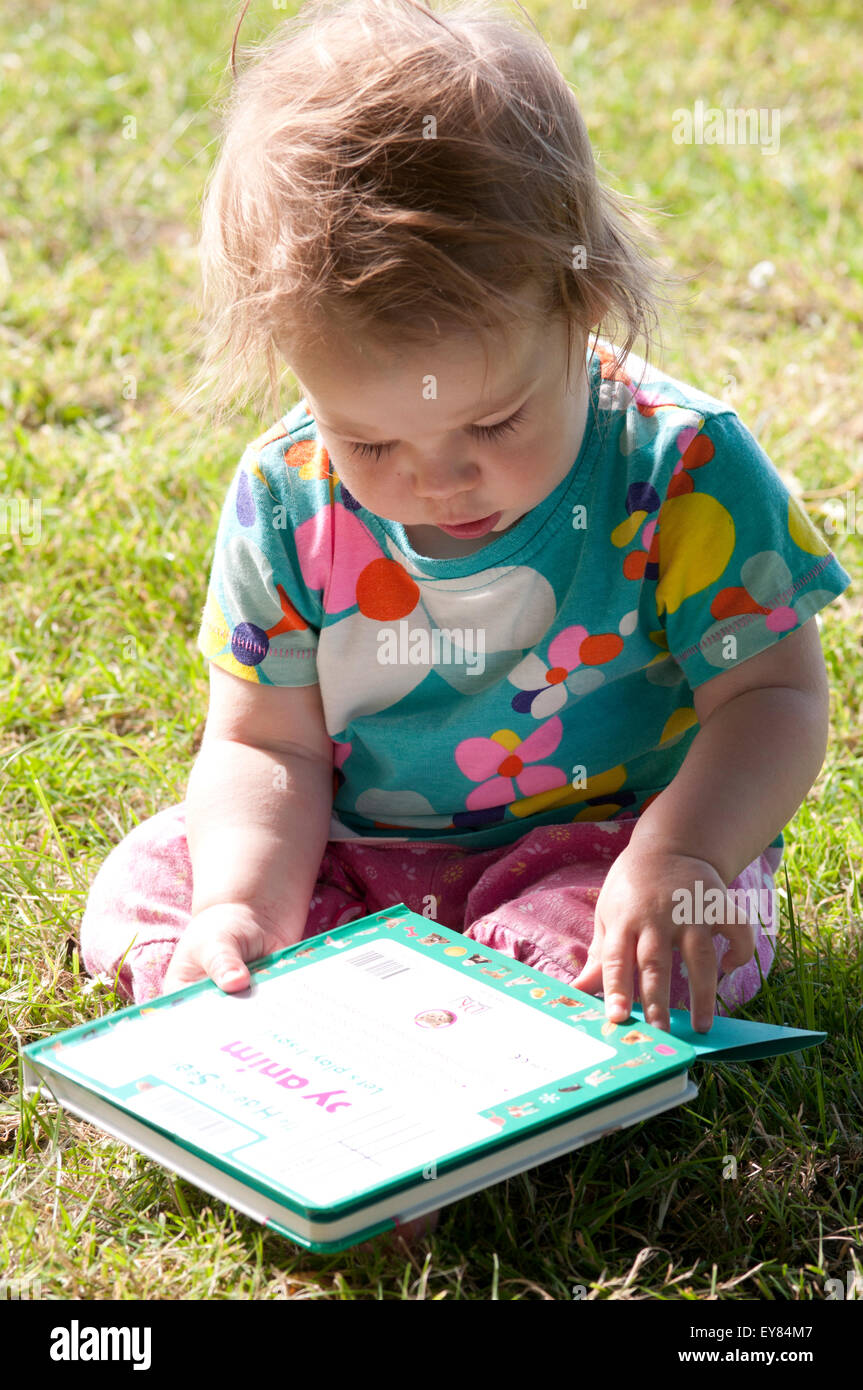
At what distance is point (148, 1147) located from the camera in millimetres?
1156

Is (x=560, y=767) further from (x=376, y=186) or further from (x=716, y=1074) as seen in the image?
(x=376, y=186)

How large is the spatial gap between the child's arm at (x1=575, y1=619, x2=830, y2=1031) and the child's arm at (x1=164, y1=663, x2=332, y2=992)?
32 centimetres

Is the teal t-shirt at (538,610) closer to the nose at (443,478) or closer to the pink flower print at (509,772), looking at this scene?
the pink flower print at (509,772)

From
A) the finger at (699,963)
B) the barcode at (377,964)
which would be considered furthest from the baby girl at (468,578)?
the barcode at (377,964)

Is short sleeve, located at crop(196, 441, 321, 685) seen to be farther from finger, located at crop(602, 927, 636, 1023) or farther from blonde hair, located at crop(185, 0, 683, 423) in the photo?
finger, located at crop(602, 927, 636, 1023)

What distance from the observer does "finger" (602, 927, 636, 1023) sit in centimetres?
126

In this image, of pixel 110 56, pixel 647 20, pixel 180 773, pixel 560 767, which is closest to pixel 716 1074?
pixel 560 767

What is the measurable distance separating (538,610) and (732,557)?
0.65 ft

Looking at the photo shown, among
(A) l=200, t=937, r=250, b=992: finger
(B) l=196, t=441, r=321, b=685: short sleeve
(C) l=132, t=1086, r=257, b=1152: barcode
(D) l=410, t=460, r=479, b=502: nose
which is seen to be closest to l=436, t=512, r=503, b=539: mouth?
(D) l=410, t=460, r=479, b=502: nose

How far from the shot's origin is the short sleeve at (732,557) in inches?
56.8

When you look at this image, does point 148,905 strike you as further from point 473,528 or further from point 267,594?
point 473,528

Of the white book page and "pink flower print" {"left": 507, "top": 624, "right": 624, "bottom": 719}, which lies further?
"pink flower print" {"left": 507, "top": 624, "right": 624, "bottom": 719}

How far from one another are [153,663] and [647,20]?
3.04 metres

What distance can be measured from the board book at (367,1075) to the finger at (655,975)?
2cm
